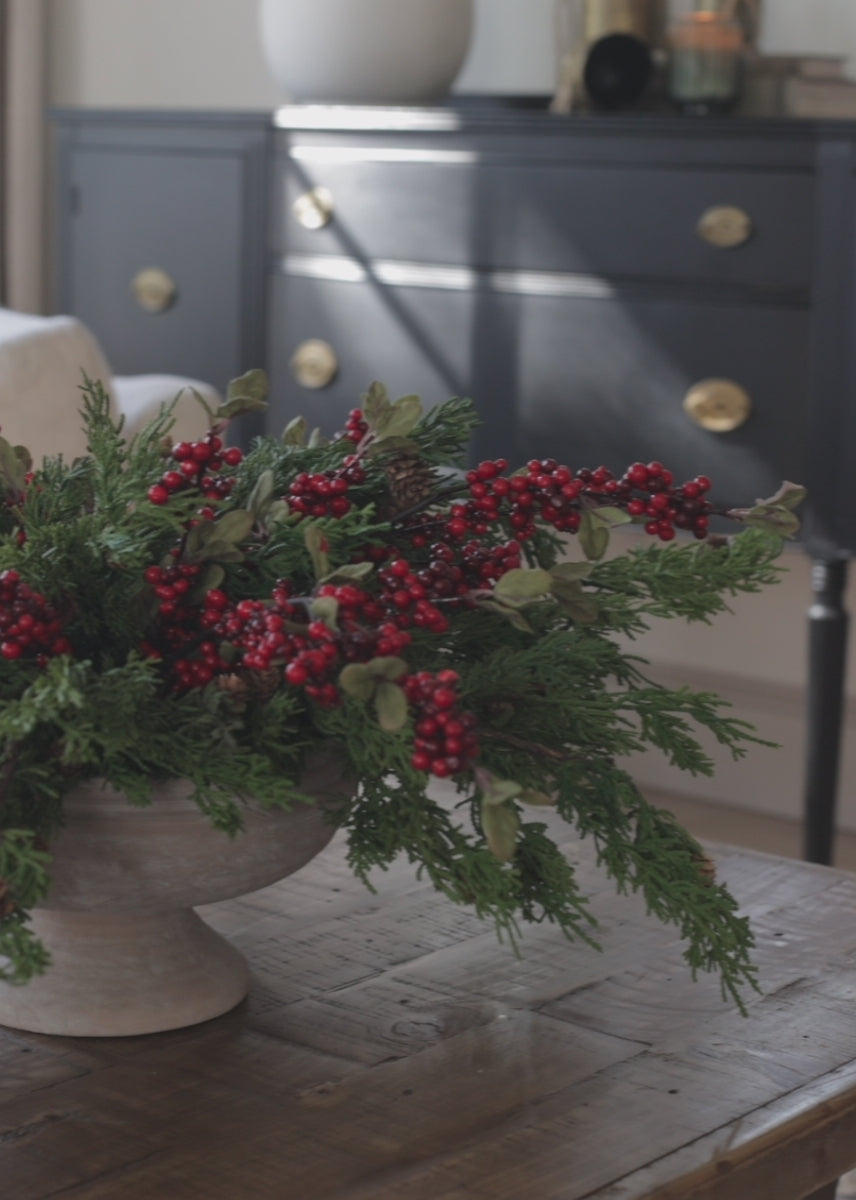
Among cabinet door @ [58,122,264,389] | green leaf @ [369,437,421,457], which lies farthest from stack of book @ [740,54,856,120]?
green leaf @ [369,437,421,457]

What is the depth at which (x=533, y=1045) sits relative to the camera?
0.91m

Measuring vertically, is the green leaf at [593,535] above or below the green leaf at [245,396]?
below

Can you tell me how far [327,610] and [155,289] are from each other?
7.35ft

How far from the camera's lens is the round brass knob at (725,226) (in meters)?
2.27

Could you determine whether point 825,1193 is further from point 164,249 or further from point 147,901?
point 164,249

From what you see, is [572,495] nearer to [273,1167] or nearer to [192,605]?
[192,605]

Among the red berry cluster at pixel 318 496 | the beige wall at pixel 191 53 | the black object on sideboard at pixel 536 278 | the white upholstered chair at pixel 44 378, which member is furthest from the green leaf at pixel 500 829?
the beige wall at pixel 191 53

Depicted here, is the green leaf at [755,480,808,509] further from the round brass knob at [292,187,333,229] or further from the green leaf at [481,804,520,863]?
the round brass knob at [292,187,333,229]

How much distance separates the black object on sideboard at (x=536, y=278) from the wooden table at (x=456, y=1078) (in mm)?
1302

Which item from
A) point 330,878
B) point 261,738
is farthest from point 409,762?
point 330,878

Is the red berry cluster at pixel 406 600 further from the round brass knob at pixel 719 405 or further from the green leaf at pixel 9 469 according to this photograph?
the round brass knob at pixel 719 405

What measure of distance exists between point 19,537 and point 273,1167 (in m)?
0.32

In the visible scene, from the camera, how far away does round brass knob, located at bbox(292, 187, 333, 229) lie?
2.65 metres

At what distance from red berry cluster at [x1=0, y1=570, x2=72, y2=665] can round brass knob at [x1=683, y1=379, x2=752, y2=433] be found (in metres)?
1.60
